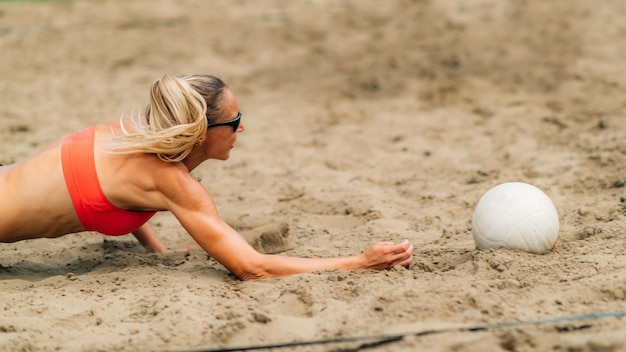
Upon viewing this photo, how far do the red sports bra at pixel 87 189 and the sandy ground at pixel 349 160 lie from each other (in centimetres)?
31

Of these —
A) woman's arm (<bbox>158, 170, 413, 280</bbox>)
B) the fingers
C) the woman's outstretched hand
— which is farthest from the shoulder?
the fingers

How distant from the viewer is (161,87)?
3318 millimetres

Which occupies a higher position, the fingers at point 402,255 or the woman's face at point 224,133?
the woman's face at point 224,133

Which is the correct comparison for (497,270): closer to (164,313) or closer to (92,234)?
(164,313)

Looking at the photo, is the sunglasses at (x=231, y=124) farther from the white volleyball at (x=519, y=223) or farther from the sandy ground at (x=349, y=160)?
the white volleyball at (x=519, y=223)

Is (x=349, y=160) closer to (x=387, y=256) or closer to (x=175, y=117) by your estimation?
(x=387, y=256)

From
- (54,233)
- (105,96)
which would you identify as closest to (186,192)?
(54,233)

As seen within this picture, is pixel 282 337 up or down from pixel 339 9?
down

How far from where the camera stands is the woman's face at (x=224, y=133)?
11.3 feet

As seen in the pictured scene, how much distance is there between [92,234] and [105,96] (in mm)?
3108

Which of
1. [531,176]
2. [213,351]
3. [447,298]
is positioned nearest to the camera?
[213,351]

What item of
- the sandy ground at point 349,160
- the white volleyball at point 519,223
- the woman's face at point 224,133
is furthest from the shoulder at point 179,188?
the white volleyball at point 519,223

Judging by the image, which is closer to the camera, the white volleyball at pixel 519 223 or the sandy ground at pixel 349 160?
the sandy ground at pixel 349 160

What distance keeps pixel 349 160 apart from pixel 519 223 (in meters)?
2.37
